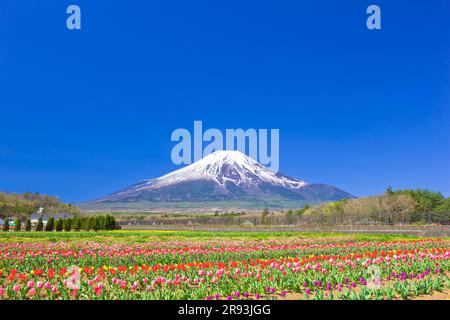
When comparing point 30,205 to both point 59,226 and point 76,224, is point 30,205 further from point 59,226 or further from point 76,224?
point 59,226

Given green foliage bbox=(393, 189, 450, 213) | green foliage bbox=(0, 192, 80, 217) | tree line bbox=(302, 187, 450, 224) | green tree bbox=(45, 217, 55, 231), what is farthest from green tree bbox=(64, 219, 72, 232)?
green foliage bbox=(393, 189, 450, 213)

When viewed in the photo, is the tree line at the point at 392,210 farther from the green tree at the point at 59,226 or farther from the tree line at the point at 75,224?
the green tree at the point at 59,226

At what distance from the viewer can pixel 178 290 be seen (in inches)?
355

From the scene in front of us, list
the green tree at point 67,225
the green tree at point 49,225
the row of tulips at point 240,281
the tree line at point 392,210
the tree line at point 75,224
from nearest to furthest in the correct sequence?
1. the row of tulips at point 240,281
2. the green tree at point 49,225
3. the tree line at point 75,224
4. the green tree at point 67,225
5. the tree line at point 392,210

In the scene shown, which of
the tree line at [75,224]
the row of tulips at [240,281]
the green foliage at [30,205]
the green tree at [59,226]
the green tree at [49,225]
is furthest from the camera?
the green foliage at [30,205]

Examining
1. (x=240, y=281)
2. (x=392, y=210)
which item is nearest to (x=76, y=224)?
(x=392, y=210)

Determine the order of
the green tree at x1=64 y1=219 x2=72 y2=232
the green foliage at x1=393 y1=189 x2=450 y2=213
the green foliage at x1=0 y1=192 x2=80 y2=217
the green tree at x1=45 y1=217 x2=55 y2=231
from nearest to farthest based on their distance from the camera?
1. the green tree at x1=45 y1=217 x2=55 y2=231
2. the green tree at x1=64 y1=219 x2=72 y2=232
3. the green foliage at x1=393 y1=189 x2=450 y2=213
4. the green foliage at x1=0 y1=192 x2=80 y2=217

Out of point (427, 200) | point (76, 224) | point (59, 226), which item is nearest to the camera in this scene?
point (59, 226)

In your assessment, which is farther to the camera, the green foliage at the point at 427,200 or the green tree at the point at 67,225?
the green foliage at the point at 427,200

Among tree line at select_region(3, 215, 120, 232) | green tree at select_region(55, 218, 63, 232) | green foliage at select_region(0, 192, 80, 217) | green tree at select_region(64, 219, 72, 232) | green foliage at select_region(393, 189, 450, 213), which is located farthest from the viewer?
green foliage at select_region(0, 192, 80, 217)

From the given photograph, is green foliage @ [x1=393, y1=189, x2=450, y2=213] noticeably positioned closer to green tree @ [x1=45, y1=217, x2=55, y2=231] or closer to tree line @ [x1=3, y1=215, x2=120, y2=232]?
tree line @ [x1=3, y1=215, x2=120, y2=232]

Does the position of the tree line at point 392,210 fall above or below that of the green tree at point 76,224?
above

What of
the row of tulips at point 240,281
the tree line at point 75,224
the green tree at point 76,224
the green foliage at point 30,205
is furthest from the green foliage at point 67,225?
the row of tulips at point 240,281
